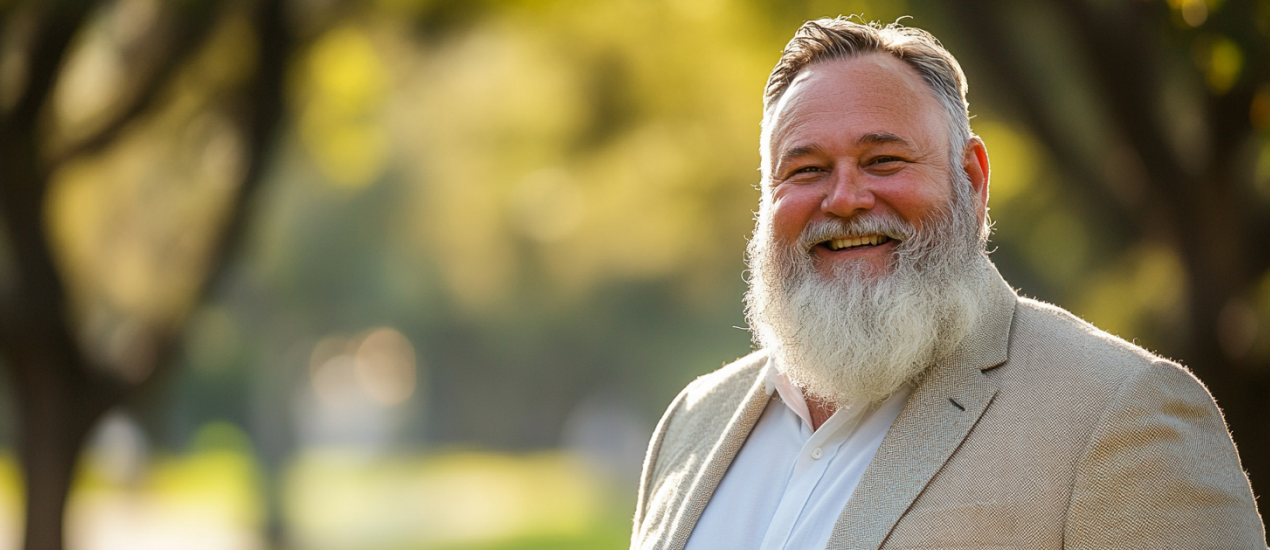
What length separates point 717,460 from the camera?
286 cm

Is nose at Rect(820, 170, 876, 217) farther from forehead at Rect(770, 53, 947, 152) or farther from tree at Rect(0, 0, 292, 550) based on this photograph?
Answer: tree at Rect(0, 0, 292, 550)

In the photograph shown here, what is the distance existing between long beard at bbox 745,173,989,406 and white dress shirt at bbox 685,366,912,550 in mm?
64

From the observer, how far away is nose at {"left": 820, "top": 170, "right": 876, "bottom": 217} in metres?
2.65

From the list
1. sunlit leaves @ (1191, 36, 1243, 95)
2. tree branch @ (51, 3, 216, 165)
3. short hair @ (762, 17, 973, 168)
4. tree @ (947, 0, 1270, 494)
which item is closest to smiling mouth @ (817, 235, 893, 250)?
short hair @ (762, 17, 973, 168)

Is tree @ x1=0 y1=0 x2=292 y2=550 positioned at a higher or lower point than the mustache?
higher

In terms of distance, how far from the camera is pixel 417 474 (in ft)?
116

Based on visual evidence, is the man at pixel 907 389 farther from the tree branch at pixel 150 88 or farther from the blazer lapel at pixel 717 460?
the tree branch at pixel 150 88

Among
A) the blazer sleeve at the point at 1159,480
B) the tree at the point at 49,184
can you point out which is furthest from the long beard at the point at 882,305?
the tree at the point at 49,184

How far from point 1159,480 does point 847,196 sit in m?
0.90

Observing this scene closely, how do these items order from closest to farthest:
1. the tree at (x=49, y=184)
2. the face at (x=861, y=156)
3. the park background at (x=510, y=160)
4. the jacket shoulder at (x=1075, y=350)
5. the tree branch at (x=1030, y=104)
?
the jacket shoulder at (x=1075, y=350) → the face at (x=861, y=156) → the park background at (x=510, y=160) → the tree branch at (x=1030, y=104) → the tree at (x=49, y=184)

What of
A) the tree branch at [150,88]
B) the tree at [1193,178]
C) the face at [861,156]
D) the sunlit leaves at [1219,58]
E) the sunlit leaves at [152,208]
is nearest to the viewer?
the face at [861,156]

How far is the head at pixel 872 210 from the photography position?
2.65 metres

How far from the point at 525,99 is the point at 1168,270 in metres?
6.94

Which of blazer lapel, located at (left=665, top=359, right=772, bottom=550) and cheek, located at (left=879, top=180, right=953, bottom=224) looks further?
blazer lapel, located at (left=665, top=359, right=772, bottom=550)
